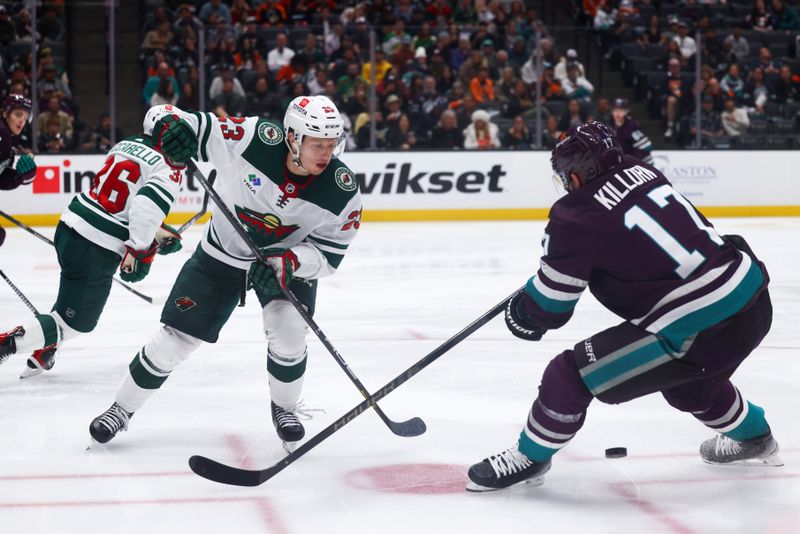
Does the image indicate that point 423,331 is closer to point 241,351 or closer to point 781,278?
point 241,351

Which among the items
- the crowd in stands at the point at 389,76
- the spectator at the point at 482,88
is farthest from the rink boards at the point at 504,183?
the spectator at the point at 482,88

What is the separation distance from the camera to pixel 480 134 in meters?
10.6

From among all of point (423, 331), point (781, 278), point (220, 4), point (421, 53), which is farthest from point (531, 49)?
point (423, 331)

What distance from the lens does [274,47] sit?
425 inches

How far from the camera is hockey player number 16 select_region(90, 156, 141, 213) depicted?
3678mm

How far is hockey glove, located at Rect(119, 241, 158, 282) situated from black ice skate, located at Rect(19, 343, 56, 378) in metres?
0.81

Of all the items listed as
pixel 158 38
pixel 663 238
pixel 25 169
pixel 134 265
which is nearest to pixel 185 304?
pixel 134 265

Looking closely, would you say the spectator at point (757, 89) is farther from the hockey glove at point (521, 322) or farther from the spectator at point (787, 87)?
the hockey glove at point (521, 322)

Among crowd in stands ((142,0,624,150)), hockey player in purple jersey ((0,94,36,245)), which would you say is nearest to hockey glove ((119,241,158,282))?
hockey player in purple jersey ((0,94,36,245))

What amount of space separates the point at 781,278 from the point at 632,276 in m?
A: 4.53

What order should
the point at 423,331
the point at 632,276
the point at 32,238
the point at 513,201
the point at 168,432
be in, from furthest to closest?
the point at 513,201 → the point at 32,238 → the point at 423,331 → the point at 168,432 → the point at 632,276

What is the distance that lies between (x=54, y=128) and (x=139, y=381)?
740 centimetres

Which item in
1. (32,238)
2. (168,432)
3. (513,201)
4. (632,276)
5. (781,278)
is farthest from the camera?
(513,201)

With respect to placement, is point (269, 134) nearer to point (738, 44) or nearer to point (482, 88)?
point (482, 88)
